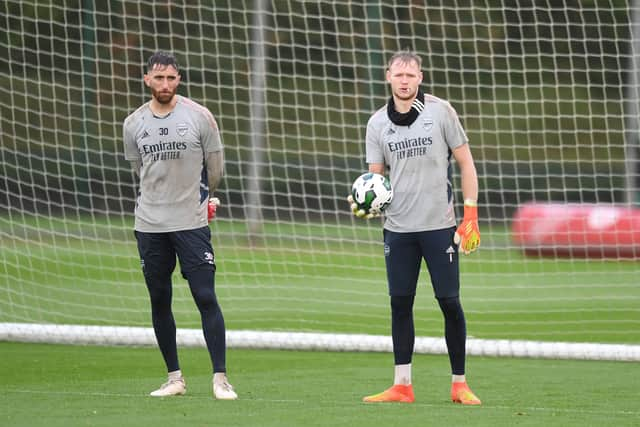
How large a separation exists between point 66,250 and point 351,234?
4756 mm

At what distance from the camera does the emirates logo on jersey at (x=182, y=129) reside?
20.9 feet

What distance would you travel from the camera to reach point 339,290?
1284cm

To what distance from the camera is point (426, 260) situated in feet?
20.4

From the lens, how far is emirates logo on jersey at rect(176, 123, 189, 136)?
250 inches

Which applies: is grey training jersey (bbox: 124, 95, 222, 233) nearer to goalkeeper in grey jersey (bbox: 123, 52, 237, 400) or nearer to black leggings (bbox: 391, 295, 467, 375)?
goalkeeper in grey jersey (bbox: 123, 52, 237, 400)

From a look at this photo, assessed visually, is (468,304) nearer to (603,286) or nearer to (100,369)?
(603,286)

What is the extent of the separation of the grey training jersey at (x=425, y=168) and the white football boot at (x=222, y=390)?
3.84 ft

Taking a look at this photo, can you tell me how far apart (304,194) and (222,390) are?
7.76 meters

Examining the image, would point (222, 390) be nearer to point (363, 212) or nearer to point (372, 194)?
point (363, 212)

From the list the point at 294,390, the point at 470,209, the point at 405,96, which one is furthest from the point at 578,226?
the point at 405,96

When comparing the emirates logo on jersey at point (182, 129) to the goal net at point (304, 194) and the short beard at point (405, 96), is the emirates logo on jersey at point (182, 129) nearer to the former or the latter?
the short beard at point (405, 96)

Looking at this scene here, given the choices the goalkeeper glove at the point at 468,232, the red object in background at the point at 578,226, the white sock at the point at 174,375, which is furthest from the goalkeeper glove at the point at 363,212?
the red object in background at the point at 578,226

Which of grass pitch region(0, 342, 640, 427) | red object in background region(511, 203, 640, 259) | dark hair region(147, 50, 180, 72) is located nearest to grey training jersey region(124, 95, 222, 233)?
dark hair region(147, 50, 180, 72)

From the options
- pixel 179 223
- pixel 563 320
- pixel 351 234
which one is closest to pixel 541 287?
pixel 563 320
